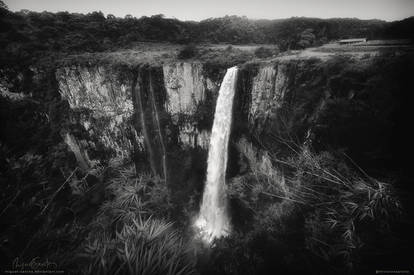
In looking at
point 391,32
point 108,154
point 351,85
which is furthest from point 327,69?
point 108,154

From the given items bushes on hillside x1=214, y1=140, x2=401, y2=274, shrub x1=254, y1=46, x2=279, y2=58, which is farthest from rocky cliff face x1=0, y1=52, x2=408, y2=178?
shrub x1=254, y1=46, x2=279, y2=58

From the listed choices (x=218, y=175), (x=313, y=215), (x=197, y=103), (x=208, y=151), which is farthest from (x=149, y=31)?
(x=313, y=215)

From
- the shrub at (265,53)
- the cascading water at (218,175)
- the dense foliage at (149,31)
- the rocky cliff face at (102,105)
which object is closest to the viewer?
the cascading water at (218,175)

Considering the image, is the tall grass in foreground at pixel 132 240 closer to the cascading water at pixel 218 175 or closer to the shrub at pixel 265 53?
→ the cascading water at pixel 218 175

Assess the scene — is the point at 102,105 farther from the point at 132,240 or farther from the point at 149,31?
the point at 149,31

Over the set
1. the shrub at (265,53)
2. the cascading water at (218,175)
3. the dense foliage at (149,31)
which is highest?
the dense foliage at (149,31)

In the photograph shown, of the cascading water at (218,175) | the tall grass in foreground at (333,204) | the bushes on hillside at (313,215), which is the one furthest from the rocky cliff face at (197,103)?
the bushes on hillside at (313,215)
